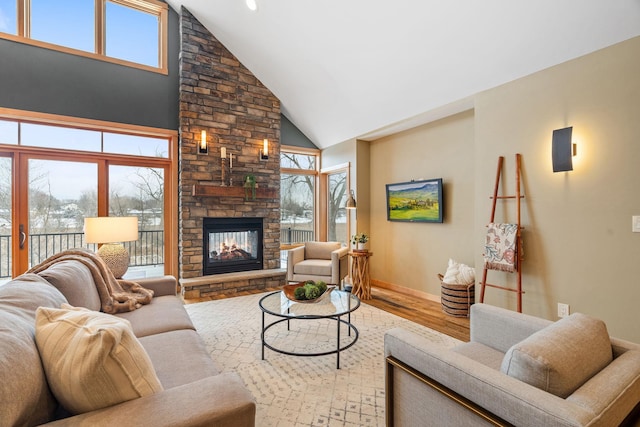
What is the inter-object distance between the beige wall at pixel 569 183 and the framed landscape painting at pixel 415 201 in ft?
0.80

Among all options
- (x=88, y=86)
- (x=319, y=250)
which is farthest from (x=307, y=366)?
(x=88, y=86)

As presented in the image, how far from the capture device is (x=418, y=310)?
12.6ft

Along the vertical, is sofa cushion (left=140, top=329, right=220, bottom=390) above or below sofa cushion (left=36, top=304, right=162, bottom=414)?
below

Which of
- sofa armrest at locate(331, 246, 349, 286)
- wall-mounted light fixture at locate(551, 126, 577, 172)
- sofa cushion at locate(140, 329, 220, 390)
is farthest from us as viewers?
sofa armrest at locate(331, 246, 349, 286)

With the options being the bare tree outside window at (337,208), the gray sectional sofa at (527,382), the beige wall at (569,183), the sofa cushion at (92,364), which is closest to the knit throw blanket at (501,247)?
the beige wall at (569,183)

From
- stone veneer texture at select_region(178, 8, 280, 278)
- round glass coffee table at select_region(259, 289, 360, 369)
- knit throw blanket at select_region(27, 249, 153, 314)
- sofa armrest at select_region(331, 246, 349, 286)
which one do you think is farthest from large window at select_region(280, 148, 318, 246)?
knit throw blanket at select_region(27, 249, 153, 314)

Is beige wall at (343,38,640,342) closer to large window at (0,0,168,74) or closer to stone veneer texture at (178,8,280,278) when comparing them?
stone veneer texture at (178,8,280,278)

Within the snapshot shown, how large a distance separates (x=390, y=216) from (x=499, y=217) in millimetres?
1759

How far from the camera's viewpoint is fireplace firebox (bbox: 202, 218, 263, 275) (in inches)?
187

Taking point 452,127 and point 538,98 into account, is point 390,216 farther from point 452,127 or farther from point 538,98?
point 538,98

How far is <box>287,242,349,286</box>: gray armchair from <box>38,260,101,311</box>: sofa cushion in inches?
103

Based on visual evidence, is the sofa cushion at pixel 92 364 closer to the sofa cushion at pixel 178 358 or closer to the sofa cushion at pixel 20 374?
the sofa cushion at pixel 20 374

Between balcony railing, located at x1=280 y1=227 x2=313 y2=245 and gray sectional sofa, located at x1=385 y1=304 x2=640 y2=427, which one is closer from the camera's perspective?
gray sectional sofa, located at x1=385 y1=304 x2=640 y2=427

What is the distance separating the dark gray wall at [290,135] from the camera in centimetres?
568
